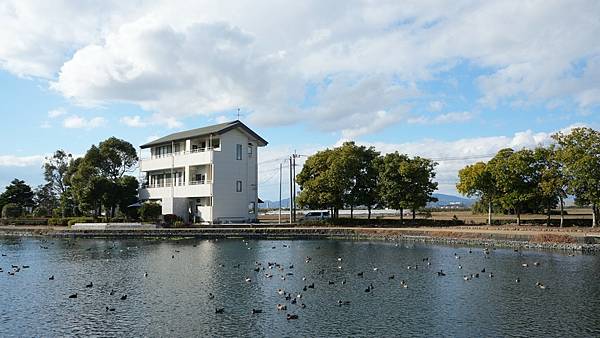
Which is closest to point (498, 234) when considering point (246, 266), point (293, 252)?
point (293, 252)

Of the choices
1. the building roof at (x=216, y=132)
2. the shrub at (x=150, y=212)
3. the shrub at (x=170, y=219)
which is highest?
the building roof at (x=216, y=132)

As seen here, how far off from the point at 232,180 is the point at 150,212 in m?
10.3

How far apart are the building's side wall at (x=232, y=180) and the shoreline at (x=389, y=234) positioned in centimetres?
737

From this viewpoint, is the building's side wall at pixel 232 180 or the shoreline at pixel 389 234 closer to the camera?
the shoreline at pixel 389 234

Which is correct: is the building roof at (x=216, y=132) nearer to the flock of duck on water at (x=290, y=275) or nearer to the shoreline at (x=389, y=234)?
the shoreline at (x=389, y=234)

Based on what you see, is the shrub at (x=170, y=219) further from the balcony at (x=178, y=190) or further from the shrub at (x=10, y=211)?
the shrub at (x=10, y=211)

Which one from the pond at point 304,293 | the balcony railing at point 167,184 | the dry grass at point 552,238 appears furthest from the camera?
the balcony railing at point 167,184

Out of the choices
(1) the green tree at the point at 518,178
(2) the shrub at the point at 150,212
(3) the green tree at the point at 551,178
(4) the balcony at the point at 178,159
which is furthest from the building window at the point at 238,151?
(3) the green tree at the point at 551,178

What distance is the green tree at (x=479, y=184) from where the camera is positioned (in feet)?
177

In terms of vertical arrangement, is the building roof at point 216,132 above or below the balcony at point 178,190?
above

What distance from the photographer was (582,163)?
148 feet

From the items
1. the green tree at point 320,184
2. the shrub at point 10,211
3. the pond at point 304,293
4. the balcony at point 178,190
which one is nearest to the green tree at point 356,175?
the green tree at point 320,184

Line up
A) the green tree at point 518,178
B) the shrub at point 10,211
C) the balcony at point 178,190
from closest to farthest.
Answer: the green tree at point 518,178 < the balcony at point 178,190 < the shrub at point 10,211

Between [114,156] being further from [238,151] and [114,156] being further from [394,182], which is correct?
[394,182]
